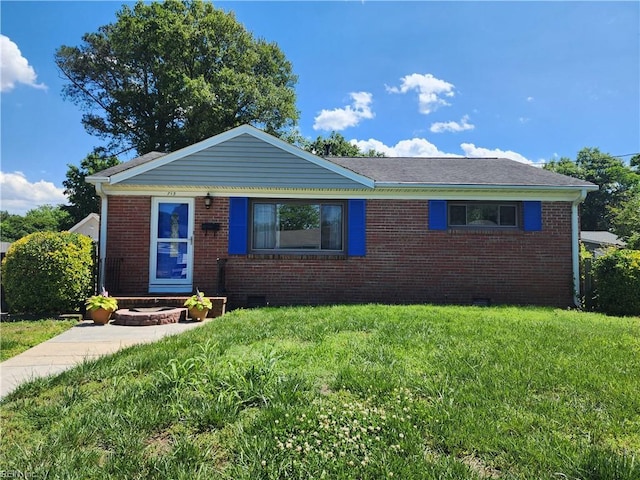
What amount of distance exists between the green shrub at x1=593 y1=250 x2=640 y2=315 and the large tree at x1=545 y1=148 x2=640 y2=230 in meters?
34.3

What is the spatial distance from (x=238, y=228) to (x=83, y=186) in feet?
84.3

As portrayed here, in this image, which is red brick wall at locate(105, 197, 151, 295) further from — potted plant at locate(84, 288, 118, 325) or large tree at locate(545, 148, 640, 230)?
large tree at locate(545, 148, 640, 230)

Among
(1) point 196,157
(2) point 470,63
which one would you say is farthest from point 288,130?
(1) point 196,157

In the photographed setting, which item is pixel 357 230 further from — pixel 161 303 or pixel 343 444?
pixel 343 444

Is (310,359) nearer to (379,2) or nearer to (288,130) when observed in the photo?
(379,2)

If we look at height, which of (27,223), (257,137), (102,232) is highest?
(27,223)

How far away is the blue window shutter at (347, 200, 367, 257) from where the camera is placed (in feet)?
28.6

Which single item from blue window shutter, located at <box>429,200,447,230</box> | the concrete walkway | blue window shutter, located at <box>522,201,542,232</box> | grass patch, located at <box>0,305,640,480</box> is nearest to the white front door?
the concrete walkway

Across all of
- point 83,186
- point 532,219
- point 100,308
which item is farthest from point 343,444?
point 83,186

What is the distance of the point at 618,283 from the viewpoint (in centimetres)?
772

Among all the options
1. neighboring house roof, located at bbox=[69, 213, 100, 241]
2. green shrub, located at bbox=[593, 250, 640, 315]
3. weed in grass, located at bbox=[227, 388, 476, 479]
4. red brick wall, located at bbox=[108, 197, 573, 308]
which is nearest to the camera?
weed in grass, located at bbox=[227, 388, 476, 479]

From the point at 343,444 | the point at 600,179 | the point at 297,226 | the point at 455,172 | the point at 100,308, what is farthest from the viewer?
the point at 600,179

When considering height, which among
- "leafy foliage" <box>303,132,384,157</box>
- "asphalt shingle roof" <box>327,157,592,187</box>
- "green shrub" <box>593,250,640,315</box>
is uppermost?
"leafy foliage" <box>303,132,384,157</box>

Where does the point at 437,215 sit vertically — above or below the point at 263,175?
below
